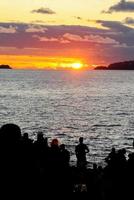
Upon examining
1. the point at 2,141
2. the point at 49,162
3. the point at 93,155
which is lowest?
the point at 93,155

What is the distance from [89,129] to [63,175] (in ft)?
144

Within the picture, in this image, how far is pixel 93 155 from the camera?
3912cm

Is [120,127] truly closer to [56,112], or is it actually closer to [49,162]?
[56,112]

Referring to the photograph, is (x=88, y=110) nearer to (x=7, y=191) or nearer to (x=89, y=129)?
(x=89, y=129)

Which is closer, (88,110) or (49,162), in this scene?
(49,162)

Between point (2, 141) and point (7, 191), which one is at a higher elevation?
point (2, 141)

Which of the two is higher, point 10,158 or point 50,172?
point 10,158

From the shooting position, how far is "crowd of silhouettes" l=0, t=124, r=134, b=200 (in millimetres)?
10914

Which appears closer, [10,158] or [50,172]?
[10,158]

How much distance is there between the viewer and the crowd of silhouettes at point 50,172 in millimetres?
10914

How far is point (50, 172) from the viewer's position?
14812 mm

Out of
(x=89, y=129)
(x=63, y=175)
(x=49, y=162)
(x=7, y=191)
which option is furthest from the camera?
(x=89, y=129)

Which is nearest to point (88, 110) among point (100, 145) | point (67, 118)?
point (67, 118)

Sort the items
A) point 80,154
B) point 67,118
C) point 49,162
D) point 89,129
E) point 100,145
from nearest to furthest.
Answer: point 49,162 → point 80,154 → point 100,145 → point 89,129 → point 67,118
